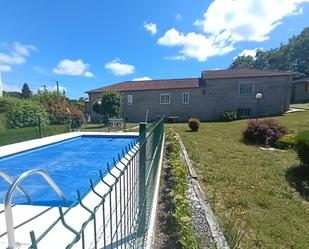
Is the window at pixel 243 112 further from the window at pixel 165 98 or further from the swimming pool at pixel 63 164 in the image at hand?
the swimming pool at pixel 63 164

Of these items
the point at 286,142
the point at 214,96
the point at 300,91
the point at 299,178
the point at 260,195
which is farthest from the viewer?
the point at 300,91

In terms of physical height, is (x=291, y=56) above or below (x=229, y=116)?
above

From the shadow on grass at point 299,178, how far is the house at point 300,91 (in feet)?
116

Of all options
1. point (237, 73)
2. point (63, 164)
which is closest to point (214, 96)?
point (237, 73)

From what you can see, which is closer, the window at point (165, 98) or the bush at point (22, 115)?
the bush at point (22, 115)

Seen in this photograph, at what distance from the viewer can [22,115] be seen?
54.4 feet

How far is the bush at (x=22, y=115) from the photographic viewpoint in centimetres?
1627

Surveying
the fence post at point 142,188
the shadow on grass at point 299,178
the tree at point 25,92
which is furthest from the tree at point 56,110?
the tree at point 25,92

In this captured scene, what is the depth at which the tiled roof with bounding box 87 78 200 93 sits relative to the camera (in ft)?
97.1

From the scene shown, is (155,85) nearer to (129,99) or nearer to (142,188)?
(129,99)

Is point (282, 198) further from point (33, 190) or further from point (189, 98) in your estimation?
point (189, 98)

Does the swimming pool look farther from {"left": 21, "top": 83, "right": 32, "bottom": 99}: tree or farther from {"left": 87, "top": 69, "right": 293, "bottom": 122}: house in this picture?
{"left": 21, "top": 83, "right": 32, "bottom": 99}: tree

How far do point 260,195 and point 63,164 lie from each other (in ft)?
26.4

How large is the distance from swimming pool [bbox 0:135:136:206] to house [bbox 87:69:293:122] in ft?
46.4
